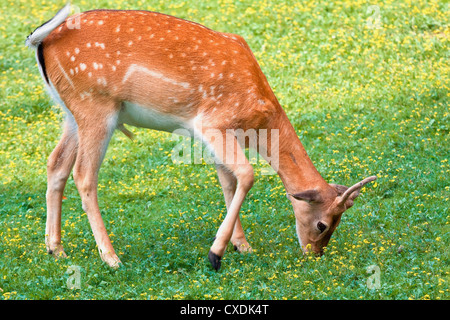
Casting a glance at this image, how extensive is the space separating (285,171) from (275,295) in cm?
147

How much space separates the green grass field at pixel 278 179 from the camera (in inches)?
257

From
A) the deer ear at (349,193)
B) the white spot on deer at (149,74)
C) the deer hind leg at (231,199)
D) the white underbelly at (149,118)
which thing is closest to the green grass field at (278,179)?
the deer hind leg at (231,199)

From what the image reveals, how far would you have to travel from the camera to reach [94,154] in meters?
7.12

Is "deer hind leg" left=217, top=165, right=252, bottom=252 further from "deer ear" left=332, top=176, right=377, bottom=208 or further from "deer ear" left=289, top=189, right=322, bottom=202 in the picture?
"deer ear" left=332, top=176, right=377, bottom=208

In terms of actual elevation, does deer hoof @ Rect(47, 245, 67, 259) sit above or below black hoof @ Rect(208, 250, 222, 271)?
below

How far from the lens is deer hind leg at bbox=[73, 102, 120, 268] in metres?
7.06

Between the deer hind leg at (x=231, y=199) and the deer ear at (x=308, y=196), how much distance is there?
31.3 inches

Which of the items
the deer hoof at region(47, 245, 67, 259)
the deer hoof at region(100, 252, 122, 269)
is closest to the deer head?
the deer hoof at region(100, 252, 122, 269)

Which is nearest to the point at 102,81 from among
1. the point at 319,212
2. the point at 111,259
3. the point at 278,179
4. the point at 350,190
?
the point at 111,259

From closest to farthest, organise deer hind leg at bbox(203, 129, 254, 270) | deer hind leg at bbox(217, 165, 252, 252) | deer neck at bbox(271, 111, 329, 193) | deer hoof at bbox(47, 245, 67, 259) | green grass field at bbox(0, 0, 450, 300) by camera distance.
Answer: green grass field at bbox(0, 0, 450, 300)
deer hind leg at bbox(203, 129, 254, 270)
deer neck at bbox(271, 111, 329, 193)
deer hoof at bbox(47, 245, 67, 259)
deer hind leg at bbox(217, 165, 252, 252)

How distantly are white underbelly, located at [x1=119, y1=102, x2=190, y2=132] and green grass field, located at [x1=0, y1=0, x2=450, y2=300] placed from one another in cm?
123

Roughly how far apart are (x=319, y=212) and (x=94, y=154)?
7.44 feet

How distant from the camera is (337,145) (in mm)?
10180

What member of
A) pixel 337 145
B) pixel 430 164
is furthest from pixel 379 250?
pixel 337 145
